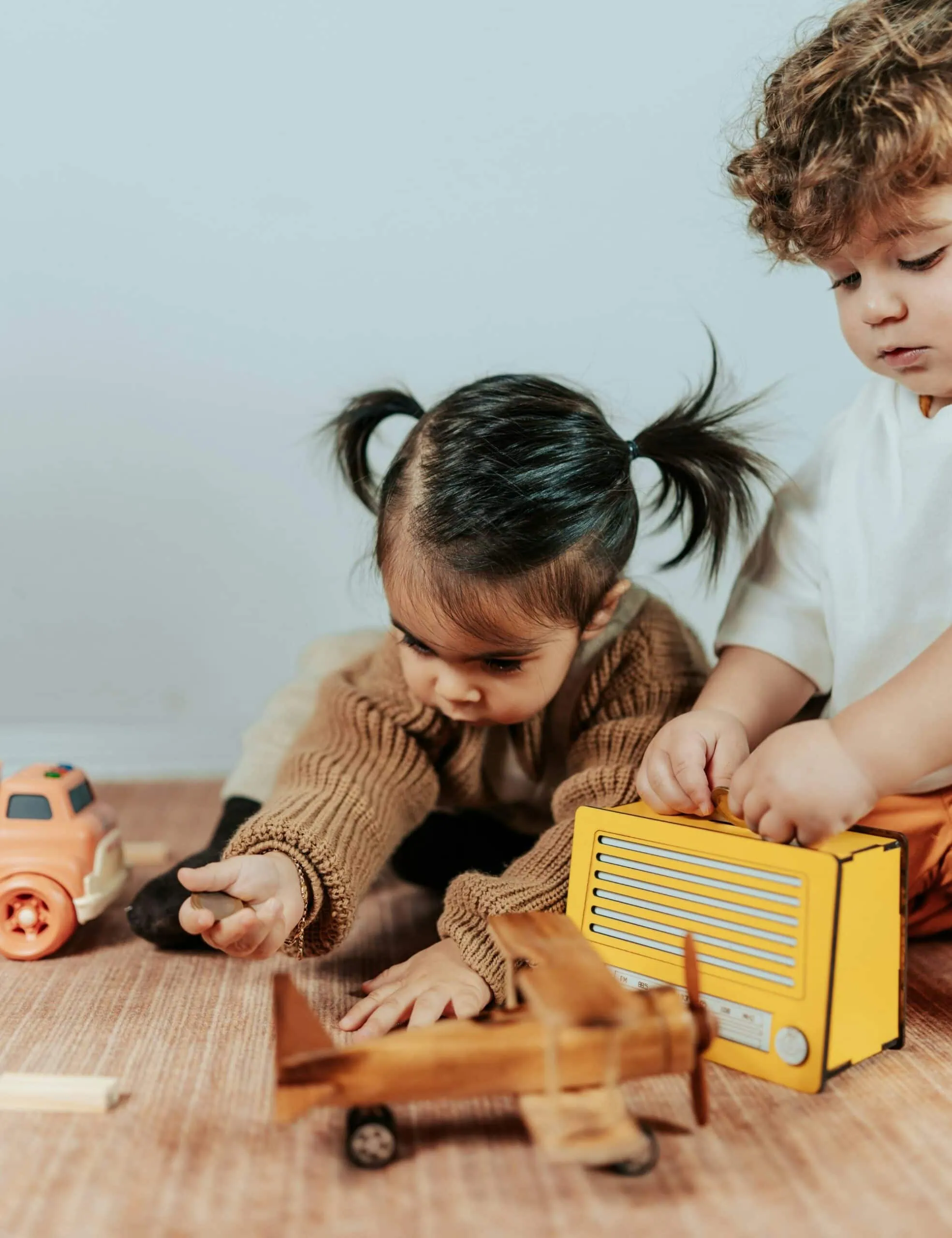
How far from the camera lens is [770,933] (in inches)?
22.6

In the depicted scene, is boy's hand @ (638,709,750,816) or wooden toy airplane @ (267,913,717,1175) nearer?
wooden toy airplane @ (267,913,717,1175)

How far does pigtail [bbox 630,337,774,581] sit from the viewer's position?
2.68 ft

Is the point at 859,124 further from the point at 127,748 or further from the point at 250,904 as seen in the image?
the point at 127,748

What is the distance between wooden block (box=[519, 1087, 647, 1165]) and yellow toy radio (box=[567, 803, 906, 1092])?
4.3 inches

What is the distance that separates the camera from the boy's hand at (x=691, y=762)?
2.17 ft

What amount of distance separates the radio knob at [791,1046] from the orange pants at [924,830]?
0.23 metres

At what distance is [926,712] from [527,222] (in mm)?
865

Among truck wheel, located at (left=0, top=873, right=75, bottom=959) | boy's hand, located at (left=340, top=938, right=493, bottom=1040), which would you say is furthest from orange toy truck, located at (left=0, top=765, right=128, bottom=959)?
boy's hand, located at (left=340, top=938, right=493, bottom=1040)

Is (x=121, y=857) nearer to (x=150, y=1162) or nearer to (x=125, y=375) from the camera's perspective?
(x=150, y=1162)

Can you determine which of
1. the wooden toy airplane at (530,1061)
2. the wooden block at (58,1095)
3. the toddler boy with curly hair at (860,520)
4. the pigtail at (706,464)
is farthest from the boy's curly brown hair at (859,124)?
the wooden block at (58,1095)

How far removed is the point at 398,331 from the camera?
4.34ft

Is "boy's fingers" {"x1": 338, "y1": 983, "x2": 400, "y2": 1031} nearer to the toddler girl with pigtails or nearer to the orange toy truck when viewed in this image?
the toddler girl with pigtails

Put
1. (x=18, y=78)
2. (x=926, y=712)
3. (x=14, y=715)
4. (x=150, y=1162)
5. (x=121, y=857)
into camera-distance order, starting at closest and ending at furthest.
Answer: (x=150, y=1162), (x=926, y=712), (x=121, y=857), (x=18, y=78), (x=14, y=715)

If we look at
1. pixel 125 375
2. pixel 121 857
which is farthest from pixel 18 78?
pixel 121 857
